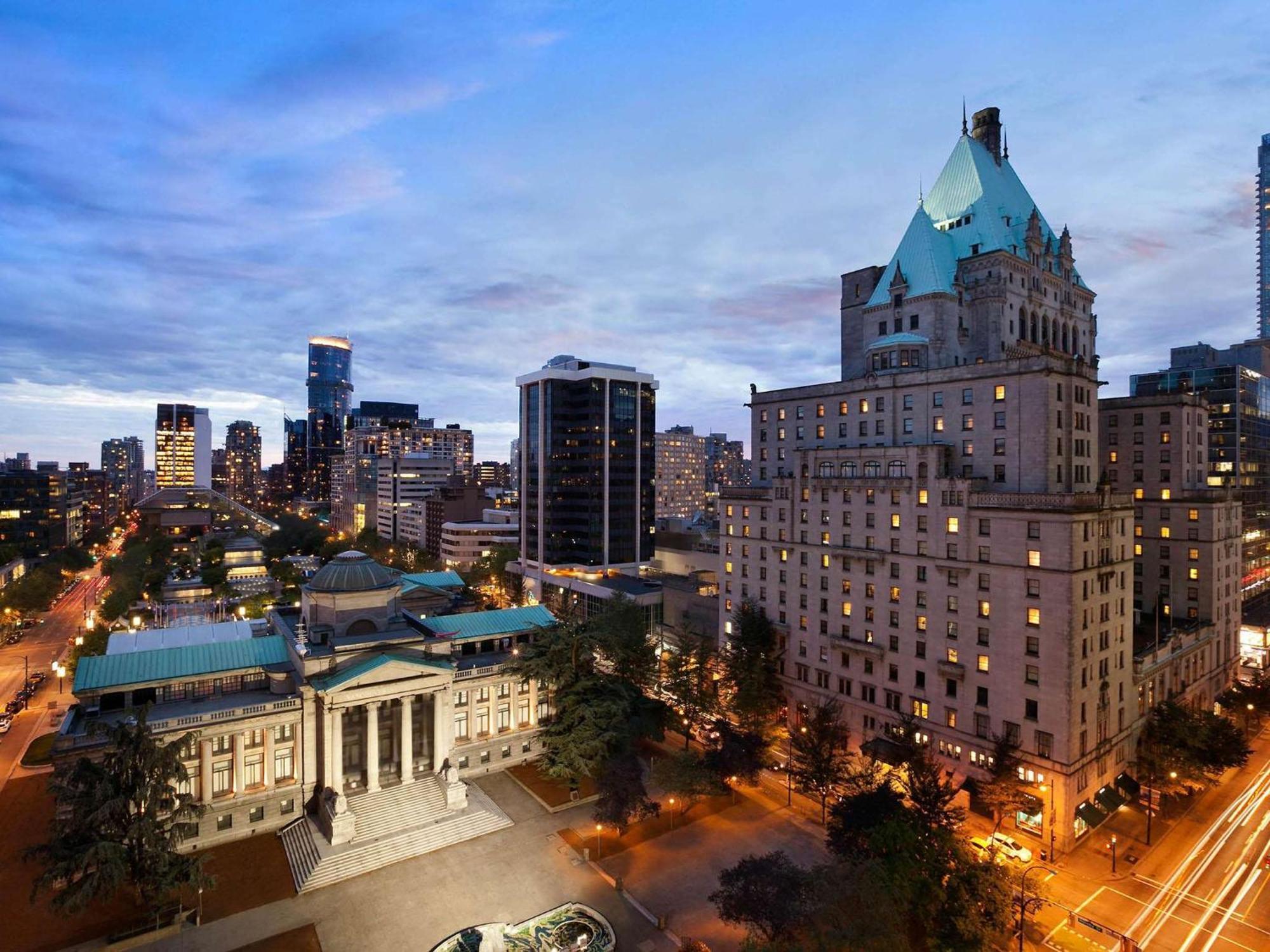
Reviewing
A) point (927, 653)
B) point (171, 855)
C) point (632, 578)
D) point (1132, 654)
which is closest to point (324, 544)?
point (632, 578)

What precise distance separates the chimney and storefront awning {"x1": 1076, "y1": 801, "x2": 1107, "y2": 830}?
78.5 metres

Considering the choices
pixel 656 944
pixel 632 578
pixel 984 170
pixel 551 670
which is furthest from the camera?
pixel 632 578

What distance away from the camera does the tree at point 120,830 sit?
38.4 metres

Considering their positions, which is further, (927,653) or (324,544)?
(324,544)

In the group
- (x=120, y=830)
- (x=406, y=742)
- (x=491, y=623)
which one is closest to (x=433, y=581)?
(x=491, y=623)

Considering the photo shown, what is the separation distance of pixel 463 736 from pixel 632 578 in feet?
211

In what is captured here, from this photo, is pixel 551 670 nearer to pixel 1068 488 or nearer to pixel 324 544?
pixel 1068 488

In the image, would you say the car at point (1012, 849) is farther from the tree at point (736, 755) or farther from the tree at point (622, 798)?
the tree at point (622, 798)

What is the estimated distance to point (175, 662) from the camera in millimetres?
55469

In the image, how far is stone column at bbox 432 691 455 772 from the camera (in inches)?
2347

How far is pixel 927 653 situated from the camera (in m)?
63.9

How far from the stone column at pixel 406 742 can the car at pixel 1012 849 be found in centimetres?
4859

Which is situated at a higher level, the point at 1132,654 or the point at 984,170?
the point at 984,170

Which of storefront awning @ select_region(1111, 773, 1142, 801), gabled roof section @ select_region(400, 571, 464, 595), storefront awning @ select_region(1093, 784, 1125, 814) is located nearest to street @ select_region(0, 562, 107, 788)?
gabled roof section @ select_region(400, 571, 464, 595)
